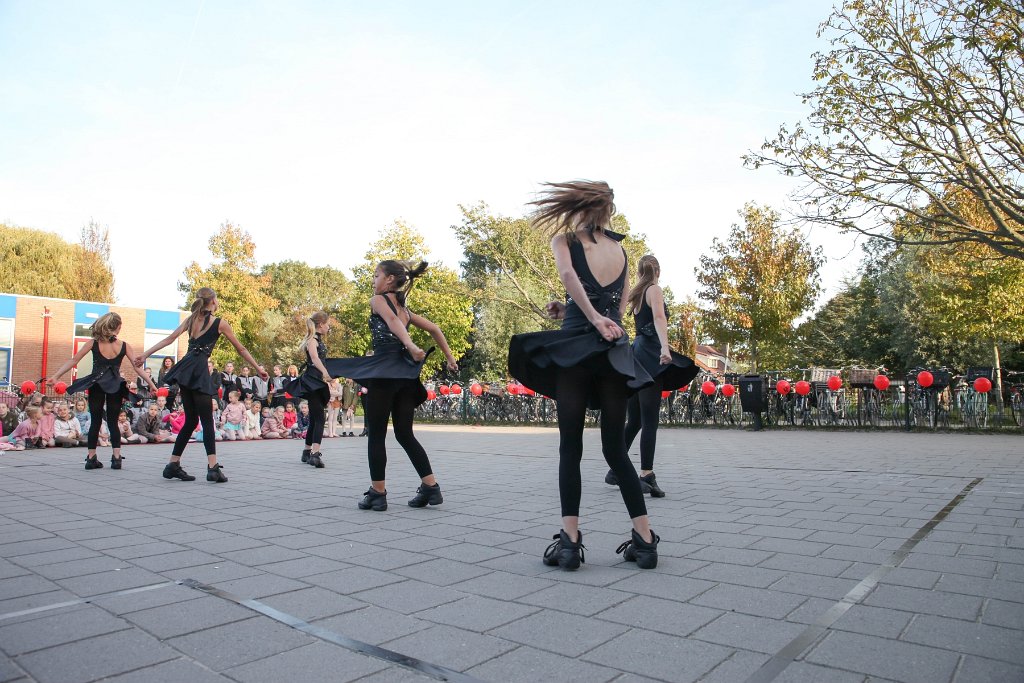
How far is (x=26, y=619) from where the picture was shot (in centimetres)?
274

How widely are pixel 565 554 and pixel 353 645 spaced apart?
1.32 m

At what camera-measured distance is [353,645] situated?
2477 mm

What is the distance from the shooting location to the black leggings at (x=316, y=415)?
29.5ft

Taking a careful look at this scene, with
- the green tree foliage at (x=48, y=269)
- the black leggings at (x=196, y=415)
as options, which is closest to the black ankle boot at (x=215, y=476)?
the black leggings at (x=196, y=415)

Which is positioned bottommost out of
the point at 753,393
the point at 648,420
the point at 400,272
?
the point at 648,420

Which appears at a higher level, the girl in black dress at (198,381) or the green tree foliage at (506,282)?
the green tree foliage at (506,282)

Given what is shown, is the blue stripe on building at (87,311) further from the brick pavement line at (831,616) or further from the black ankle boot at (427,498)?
the brick pavement line at (831,616)

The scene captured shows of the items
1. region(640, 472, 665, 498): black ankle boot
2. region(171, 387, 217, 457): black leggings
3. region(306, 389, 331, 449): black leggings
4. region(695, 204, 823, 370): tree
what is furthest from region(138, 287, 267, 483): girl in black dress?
region(695, 204, 823, 370): tree

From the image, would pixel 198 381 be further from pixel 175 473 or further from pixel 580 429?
pixel 580 429

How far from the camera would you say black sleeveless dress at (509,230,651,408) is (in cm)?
359

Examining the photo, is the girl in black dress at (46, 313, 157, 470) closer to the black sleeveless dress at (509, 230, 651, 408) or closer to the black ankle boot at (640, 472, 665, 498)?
the black ankle boot at (640, 472, 665, 498)

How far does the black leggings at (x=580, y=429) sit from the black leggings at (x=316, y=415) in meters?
5.93

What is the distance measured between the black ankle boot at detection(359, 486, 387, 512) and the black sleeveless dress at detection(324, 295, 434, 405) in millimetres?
757

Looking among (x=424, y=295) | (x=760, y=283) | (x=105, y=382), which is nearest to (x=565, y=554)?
(x=105, y=382)
